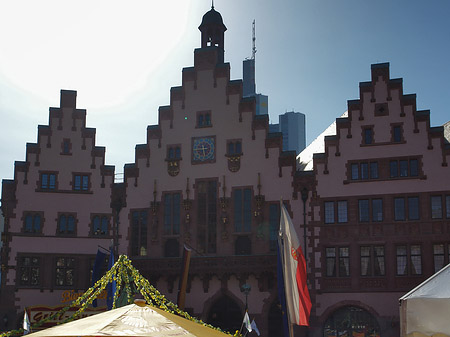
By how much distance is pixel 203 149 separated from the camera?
150 feet

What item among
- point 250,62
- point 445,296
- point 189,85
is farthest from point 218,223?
point 250,62

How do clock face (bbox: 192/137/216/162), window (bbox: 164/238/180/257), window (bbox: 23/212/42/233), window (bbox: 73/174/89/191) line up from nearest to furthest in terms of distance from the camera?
1. window (bbox: 164/238/180/257)
2. clock face (bbox: 192/137/216/162)
3. window (bbox: 23/212/42/233)
4. window (bbox: 73/174/89/191)

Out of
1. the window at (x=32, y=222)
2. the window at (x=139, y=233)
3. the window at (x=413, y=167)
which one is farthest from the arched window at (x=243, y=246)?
the window at (x=32, y=222)

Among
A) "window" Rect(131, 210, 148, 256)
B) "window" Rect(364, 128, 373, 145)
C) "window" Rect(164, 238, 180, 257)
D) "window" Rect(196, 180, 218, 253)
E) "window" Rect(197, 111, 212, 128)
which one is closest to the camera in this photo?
"window" Rect(364, 128, 373, 145)

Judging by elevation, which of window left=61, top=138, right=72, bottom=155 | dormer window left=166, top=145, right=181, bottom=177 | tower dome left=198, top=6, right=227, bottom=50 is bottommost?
dormer window left=166, top=145, right=181, bottom=177

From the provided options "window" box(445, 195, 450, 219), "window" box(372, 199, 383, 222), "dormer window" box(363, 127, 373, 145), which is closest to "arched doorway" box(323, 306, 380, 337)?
"window" box(372, 199, 383, 222)

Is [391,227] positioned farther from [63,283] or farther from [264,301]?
[63,283]

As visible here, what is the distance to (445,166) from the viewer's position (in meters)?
40.0

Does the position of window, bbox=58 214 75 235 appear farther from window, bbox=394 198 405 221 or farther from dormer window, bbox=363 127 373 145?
window, bbox=394 198 405 221

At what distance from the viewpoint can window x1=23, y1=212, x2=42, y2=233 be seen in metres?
45.9

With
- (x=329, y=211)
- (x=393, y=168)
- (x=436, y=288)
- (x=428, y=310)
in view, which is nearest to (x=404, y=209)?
(x=393, y=168)

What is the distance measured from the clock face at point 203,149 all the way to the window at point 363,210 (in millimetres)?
11176

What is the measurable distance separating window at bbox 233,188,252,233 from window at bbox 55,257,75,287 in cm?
1250

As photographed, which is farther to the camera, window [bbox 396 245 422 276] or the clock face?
the clock face
